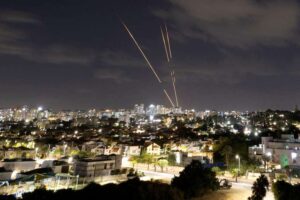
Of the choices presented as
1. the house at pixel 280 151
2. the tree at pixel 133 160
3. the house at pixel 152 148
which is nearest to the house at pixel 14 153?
the tree at pixel 133 160


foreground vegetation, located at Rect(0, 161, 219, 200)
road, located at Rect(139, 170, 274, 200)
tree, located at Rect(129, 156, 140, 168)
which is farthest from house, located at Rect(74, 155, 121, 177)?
tree, located at Rect(129, 156, 140, 168)

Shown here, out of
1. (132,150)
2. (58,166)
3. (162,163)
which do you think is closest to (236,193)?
(162,163)

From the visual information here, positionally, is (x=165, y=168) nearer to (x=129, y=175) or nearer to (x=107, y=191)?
(x=129, y=175)

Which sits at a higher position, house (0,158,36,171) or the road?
house (0,158,36,171)

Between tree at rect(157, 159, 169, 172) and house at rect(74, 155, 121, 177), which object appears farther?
tree at rect(157, 159, 169, 172)

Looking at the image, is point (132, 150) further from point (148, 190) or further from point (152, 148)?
point (148, 190)

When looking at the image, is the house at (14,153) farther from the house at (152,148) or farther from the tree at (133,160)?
the house at (152,148)

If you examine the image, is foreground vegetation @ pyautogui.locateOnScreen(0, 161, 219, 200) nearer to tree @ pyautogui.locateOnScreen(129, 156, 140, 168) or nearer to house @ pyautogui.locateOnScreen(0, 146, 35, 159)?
Answer: tree @ pyautogui.locateOnScreen(129, 156, 140, 168)

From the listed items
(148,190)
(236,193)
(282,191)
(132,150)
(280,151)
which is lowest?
(236,193)
